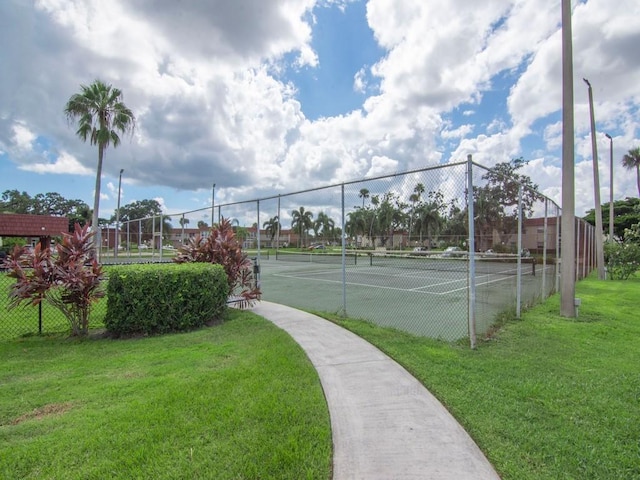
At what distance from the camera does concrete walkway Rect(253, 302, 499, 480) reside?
7.24 feet

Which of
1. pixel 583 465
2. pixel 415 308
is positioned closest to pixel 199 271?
pixel 415 308

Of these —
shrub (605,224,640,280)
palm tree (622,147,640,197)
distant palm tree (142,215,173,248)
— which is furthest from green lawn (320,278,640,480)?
palm tree (622,147,640,197)

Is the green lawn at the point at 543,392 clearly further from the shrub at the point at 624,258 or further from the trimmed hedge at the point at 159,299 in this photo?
the shrub at the point at 624,258

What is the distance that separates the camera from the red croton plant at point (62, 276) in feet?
16.6

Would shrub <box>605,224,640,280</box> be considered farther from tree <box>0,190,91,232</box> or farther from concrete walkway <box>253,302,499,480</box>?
tree <box>0,190,91,232</box>

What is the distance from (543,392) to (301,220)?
555cm

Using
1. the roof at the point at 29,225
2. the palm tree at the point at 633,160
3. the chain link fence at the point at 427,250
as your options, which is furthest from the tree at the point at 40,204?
the palm tree at the point at 633,160

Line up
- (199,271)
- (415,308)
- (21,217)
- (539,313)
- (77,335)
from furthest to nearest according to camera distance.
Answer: (21,217), (415,308), (539,313), (199,271), (77,335)

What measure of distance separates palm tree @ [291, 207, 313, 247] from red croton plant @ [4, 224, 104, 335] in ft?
12.8

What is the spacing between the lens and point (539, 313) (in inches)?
293

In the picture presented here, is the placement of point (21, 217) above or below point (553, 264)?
above

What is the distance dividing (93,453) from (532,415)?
3316 mm

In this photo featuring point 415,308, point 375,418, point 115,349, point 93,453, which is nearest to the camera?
point 93,453

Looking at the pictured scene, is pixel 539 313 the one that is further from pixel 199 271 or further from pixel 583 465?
pixel 199 271
